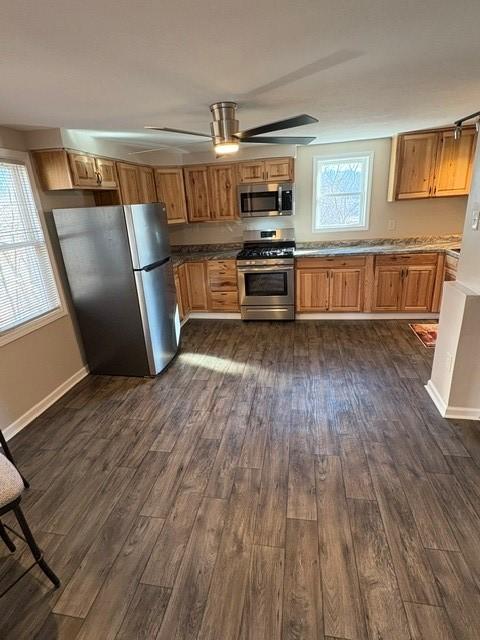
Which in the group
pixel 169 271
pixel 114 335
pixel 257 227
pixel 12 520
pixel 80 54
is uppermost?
pixel 80 54

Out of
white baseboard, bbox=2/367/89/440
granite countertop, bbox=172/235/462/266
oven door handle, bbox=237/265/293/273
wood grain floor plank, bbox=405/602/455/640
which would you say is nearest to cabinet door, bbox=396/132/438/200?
granite countertop, bbox=172/235/462/266

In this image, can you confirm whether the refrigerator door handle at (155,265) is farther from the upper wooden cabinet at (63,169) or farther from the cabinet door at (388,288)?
the cabinet door at (388,288)

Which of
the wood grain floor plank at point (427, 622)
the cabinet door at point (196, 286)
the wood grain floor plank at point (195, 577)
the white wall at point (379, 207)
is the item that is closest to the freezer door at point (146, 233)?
the cabinet door at point (196, 286)

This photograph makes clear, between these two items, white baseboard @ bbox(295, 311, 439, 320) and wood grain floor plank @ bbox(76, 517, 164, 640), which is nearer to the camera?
wood grain floor plank @ bbox(76, 517, 164, 640)

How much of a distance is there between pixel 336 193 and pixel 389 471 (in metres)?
3.86

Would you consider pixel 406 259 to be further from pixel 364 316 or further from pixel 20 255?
pixel 20 255

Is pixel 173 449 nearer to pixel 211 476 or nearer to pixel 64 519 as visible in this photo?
pixel 211 476

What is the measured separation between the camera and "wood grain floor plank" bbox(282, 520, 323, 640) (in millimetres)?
1315

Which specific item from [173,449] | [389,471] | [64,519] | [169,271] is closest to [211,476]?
[173,449]

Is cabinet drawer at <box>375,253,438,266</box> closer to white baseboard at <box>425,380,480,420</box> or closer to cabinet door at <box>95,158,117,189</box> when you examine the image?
white baseboard at <box>425,380,480,420</box>

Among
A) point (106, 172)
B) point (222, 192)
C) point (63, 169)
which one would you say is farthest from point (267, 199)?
point (63, 169)

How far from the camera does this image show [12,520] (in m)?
1.89

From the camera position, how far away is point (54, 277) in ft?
10.3

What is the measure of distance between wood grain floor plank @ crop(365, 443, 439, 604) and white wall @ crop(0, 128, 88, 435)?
2.75m
